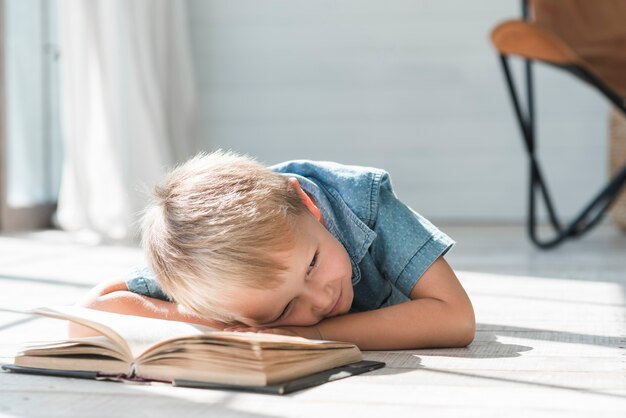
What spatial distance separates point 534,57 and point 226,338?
1.88 m

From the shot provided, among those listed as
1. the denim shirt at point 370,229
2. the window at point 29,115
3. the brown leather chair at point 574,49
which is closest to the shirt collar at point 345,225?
the denim shirt at point 370,229

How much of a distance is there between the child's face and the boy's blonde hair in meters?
0.02

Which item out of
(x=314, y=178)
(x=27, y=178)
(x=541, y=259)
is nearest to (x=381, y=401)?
(x=314, y=178)

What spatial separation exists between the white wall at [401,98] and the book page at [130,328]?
10.4ft

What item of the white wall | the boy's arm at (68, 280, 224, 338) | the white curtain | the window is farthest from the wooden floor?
the white wall

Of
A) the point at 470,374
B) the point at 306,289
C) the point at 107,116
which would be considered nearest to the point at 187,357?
the point at 306,289

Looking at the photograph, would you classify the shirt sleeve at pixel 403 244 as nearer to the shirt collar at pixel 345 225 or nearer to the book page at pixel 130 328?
the shirt collar at pixel 345 225

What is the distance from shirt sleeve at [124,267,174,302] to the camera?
4.46 ft

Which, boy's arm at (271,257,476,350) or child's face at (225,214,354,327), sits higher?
child's face at (225,214,354,327)

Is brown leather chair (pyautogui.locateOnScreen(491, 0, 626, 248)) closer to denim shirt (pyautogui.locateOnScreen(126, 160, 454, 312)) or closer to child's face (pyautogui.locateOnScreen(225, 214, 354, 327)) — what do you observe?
denim shirt (pyautogui.locateOnScreen(126, 160, 454, 312))

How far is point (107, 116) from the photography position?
3.45 metres

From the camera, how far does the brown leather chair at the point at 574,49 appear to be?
2.63m

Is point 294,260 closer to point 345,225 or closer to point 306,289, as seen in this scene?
point 306,289

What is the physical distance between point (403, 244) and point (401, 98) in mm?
2939
